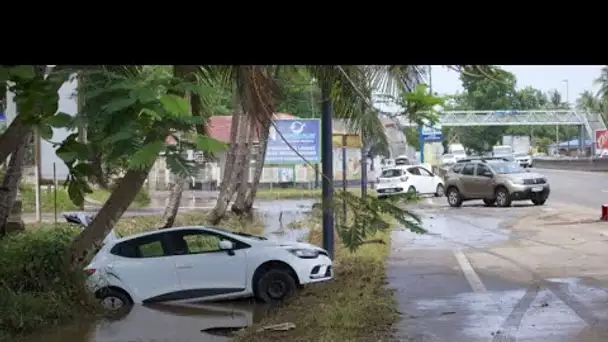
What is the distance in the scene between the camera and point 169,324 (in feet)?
36.6

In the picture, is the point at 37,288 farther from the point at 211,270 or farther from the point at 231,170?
the point at 231,170

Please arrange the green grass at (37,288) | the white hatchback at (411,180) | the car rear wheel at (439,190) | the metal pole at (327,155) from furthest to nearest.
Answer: the car rear wheel at (439,190) → the white hatchback at (411,180) → the metal pole at (327,155) → the green grass at (37,288)

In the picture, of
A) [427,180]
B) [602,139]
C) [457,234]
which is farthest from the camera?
[602,139]

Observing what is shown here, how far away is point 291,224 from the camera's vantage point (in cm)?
2406

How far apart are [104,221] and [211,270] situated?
6.05 feet

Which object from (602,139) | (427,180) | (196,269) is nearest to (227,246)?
(196,269)

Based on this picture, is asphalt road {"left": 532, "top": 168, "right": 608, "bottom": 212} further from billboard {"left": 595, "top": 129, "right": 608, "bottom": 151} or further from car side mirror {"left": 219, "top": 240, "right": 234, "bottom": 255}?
billboard {"left": 595, "top": 129, "right": 608, "bottom": 151}

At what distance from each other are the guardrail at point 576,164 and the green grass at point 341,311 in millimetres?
39984

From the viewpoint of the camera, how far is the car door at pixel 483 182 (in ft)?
91.1

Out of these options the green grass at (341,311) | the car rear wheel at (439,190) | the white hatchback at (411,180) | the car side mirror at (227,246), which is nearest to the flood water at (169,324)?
the green grass at (341,311)

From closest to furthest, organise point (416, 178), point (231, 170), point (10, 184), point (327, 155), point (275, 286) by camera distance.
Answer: point (275, 286) < point (327, 155) < point (10, 184) < point (231, 170) < point (416, 178)

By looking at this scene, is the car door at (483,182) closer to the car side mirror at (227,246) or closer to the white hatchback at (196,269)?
the white hatchback at (196,269)

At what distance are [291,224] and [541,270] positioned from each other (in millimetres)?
11218
